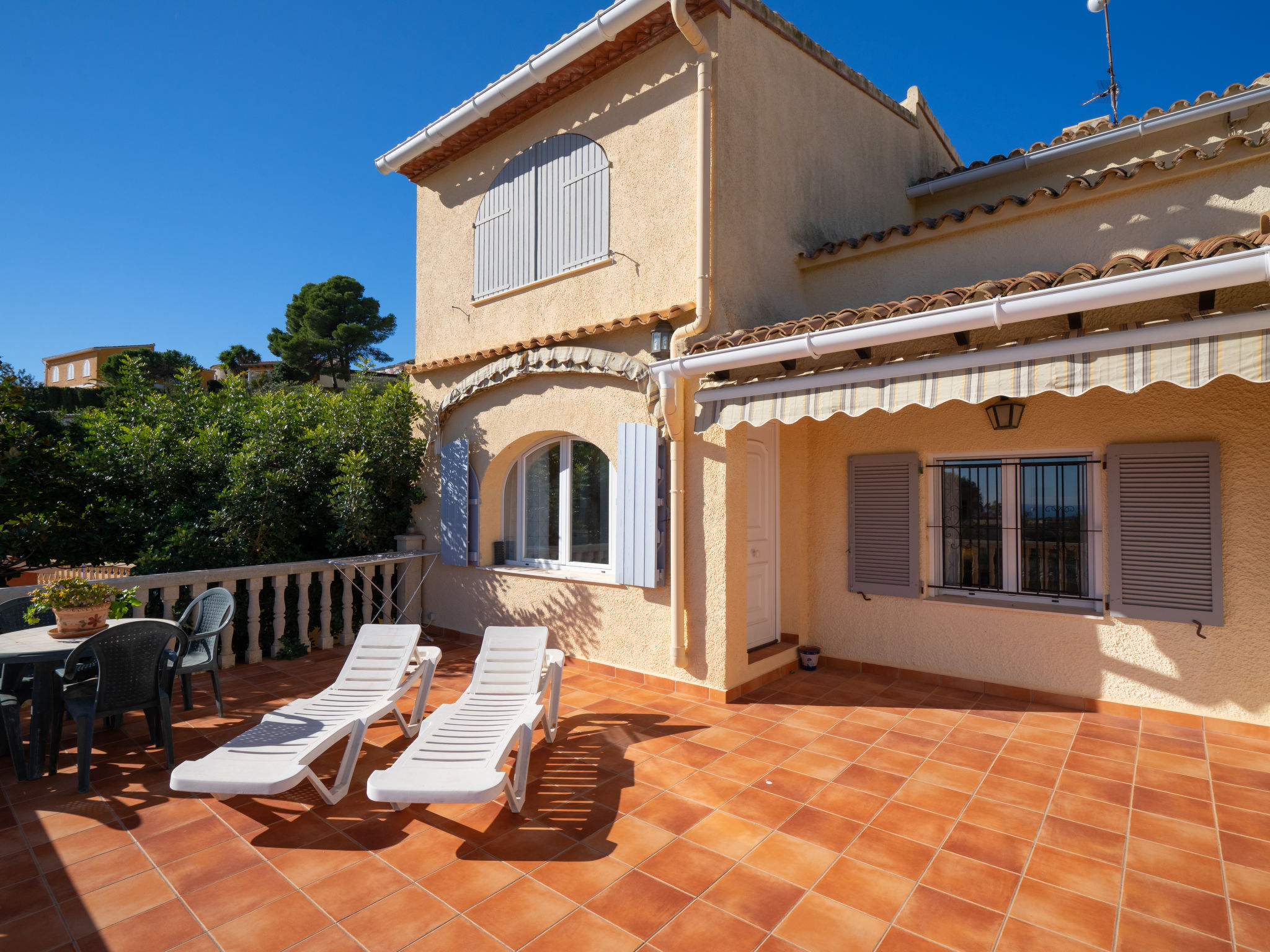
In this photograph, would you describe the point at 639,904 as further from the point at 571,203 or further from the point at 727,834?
the point at 571,203

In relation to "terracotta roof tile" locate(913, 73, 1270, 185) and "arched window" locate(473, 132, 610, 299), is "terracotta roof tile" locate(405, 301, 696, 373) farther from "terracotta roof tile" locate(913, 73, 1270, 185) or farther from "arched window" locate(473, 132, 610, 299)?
"terracotta roof tile" locate(913, 73, 1270, 185)

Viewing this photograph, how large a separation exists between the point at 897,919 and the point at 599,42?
10.6 m

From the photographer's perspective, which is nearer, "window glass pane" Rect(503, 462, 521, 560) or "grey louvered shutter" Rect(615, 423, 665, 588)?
"grey louvered shutter" Rect(615, 423, 665, 588)

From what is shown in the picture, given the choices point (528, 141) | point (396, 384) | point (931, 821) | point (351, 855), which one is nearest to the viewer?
point (351, 855)

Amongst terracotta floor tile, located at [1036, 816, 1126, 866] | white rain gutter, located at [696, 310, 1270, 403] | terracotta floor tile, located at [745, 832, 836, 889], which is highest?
white rain gutter, located at [696, 310, 1270, 403]

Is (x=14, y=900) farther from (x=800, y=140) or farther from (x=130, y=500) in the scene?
(x=800, y=140)

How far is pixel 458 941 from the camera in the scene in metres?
3.85

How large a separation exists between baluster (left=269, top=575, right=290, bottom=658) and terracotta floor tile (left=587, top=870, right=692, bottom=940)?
8329 mm

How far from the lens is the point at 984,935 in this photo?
389 centimetres

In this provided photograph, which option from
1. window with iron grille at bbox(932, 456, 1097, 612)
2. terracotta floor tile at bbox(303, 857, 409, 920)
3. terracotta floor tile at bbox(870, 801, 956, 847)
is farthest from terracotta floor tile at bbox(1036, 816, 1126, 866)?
terracotta floor tile at bbox(303, 857, 409, 920)

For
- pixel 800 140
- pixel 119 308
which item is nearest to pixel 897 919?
pixel 800 140

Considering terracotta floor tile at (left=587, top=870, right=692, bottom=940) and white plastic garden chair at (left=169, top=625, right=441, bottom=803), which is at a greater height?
white plastic garden chair at (left=169, top=625, right=441, bottom=803)

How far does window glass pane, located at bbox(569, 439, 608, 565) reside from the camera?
10516mm

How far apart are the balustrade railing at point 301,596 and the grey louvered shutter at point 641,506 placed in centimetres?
460
